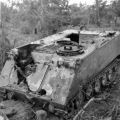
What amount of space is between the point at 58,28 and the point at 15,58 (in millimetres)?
9341

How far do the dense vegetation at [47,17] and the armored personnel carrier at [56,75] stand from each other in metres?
5.15

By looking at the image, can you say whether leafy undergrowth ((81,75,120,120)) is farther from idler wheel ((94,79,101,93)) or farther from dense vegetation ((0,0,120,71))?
dense vegetation ((0,0,120,71))

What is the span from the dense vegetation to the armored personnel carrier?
515 cm

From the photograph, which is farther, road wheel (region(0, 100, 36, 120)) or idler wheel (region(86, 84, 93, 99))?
idler wheel (region(86, 84, 93, 99))

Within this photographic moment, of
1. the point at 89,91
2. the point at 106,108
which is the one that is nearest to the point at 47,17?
the point at 89,91

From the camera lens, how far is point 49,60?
7.56m

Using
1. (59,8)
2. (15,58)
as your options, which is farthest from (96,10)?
(15,58)

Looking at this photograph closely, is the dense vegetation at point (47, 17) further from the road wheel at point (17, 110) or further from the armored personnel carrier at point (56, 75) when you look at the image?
the road wheel at point (17, 110)

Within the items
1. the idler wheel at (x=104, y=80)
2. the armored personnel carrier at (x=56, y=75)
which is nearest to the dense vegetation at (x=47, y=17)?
the armored personnel carrier at (x=56, y=75)

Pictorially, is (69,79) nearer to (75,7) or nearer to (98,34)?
(98,34)

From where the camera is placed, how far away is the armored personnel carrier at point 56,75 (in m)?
6.67

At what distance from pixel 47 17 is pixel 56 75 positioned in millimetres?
9875

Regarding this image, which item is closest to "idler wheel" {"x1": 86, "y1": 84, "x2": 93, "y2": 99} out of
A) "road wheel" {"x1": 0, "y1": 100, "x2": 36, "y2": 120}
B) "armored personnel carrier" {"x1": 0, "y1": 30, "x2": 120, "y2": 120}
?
"armored personnel carrier" {"x1": 0, "y1": 30, "x2": 120, "y2": 120}

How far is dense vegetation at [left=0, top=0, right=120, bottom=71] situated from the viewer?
1584 centimetres
